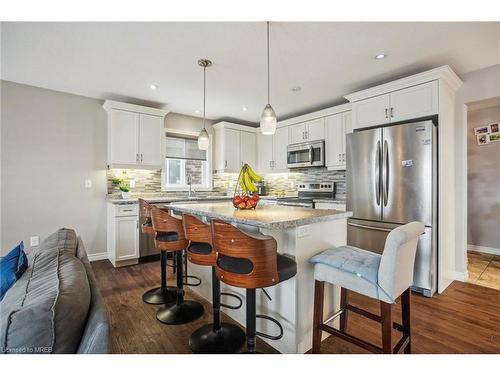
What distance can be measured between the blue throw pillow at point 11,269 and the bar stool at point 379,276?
1623mm

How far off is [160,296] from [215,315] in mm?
1022

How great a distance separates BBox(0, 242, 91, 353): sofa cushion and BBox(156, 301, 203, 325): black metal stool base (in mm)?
1281

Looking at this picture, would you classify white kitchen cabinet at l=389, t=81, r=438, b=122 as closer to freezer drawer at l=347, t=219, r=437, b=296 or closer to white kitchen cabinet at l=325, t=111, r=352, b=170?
white kitchen cabinet at l=325, t=111, r=352, b=170

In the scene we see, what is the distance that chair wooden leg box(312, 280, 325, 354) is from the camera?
64.9 inches

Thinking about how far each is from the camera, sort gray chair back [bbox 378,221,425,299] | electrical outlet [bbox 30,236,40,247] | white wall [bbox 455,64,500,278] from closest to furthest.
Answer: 1. gray chair back [bbox 378,221,425,299]
2. white wall [bbox 455,64,500,278]
3. electrical outlet [bbox 30,236,40,247]

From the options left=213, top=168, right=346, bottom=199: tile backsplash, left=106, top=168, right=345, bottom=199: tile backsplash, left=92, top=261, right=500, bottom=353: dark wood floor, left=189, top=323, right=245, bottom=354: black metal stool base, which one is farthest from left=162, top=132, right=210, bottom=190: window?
left=189, top=323, right=245, bottom=354: black metal stool base

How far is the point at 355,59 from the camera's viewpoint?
276 centimetres

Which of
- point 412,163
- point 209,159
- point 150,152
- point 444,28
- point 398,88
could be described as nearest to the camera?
point 444,28

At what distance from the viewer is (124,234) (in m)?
3.64

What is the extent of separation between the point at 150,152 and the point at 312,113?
9.29 ft

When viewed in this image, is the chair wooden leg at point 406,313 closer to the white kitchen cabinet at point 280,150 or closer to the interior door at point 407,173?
the interior door at point 407,173

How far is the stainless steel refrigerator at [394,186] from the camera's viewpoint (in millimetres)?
2676
